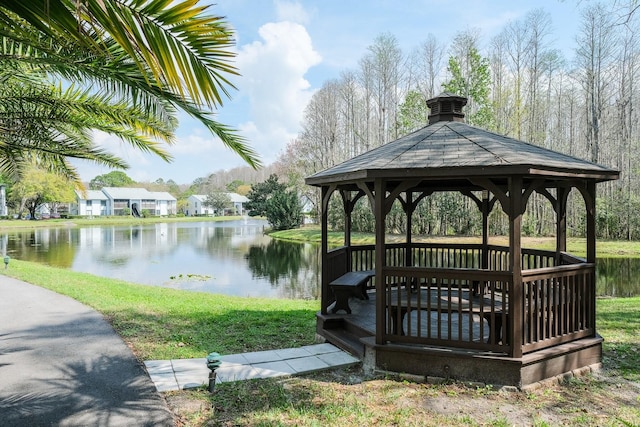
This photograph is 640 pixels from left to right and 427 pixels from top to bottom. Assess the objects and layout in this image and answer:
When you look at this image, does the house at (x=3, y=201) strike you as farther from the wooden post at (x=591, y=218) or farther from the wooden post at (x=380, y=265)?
the wooden post at (x=591, y=218)

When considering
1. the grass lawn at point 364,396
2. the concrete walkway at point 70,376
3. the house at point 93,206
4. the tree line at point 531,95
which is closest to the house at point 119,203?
the house at point 93,206

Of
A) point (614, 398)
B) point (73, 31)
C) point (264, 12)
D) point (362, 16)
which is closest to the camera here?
point (73, 31)

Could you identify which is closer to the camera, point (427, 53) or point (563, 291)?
point (563, 291)

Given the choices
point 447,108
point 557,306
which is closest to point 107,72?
point 447,108

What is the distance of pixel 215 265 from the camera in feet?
58.5

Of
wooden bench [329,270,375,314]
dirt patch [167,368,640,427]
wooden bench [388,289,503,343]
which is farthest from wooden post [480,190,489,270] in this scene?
dirt patch [167,368,640,427]

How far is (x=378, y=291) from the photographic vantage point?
4.85 meters

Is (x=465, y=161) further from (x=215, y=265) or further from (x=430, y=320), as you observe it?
(x=215, y=265)

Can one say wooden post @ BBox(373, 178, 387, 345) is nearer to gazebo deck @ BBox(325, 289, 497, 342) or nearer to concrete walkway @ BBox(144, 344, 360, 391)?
gazebo deck @ BBox(325, 289, 497, 342)

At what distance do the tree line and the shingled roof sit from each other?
65.4 feet

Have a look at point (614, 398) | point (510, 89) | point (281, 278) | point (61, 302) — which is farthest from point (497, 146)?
point (510, 89)

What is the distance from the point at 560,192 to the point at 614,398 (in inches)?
117

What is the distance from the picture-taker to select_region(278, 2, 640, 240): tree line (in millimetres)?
23375

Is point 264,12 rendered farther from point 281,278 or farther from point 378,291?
point 281,278
